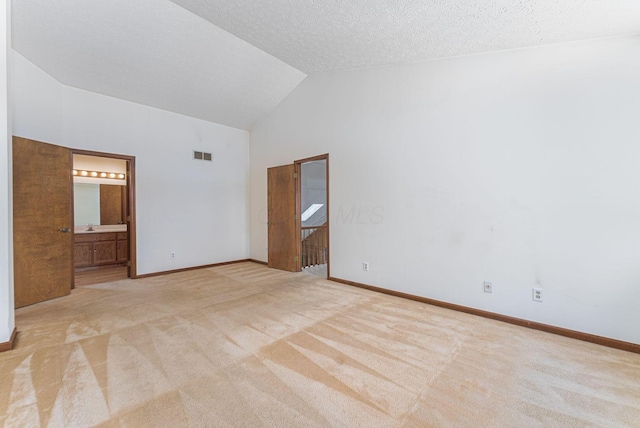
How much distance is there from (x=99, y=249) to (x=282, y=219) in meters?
3.88

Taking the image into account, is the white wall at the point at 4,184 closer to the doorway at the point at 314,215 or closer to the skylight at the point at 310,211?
the doorway at the point at 314,215

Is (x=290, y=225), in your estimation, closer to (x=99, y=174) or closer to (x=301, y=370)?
(x=301, y=370)

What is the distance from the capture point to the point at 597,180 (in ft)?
7.66

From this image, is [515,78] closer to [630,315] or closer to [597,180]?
[597,180]

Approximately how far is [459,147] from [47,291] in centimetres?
547

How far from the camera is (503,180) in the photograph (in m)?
2.78

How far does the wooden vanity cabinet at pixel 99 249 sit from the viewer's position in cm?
526

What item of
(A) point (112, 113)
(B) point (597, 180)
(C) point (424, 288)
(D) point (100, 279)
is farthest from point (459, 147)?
(D) point (100, 279)

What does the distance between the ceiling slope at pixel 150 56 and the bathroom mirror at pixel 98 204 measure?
104 inches

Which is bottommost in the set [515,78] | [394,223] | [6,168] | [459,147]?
[394,223]

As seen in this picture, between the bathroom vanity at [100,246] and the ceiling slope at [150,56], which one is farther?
the bathroom vanity at [100,246]

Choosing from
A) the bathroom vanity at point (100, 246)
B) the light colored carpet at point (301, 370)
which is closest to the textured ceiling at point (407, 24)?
the light colored carpet at point (301, 370)

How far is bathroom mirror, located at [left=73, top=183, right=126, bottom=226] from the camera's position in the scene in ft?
18.5

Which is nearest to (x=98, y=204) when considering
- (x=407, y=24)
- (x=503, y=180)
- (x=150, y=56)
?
(x=150, y=56)
